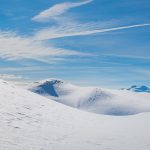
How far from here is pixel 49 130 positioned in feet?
152

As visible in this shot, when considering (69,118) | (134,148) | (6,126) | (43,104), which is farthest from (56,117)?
(134,148)

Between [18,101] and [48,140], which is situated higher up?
[18,101]

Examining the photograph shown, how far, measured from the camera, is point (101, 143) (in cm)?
4106

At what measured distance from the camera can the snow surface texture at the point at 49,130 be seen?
1462 inches

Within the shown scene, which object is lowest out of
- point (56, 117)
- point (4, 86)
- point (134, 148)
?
point (134, 148)

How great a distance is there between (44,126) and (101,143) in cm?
1013

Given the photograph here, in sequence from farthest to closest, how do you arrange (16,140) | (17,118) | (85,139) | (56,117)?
(56,117)
(17,118)
(85,139)
(16,140)

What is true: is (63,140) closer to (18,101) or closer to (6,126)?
(6,126)

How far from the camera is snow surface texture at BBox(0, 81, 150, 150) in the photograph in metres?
37.1

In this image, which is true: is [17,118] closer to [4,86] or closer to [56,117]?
[56,117]

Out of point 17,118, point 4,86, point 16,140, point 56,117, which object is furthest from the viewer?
point 4,86

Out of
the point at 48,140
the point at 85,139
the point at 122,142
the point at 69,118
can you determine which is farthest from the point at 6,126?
the point at 69,118

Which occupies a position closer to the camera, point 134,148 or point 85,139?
point 134,148

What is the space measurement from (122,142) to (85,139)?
14.5ft
